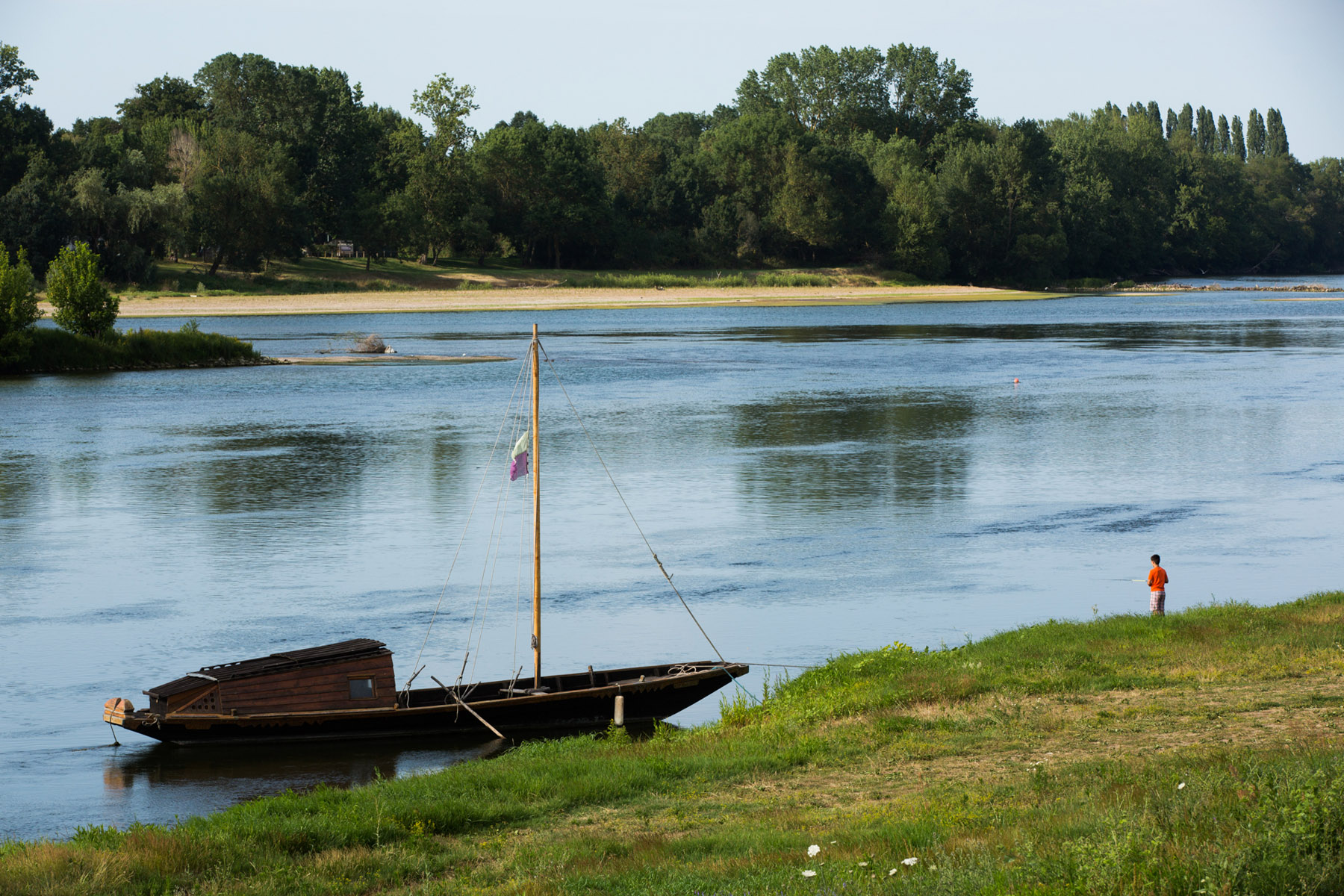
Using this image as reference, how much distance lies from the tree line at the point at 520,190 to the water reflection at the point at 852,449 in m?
81.6

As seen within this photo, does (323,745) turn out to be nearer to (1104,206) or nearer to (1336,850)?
(1336,850)

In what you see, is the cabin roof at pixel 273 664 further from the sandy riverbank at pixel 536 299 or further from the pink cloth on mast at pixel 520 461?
the sandy riverbank at pixel 536 299

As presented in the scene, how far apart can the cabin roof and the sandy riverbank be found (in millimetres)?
96261

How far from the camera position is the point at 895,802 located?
11.5 m

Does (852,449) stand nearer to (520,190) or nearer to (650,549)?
(650,549)

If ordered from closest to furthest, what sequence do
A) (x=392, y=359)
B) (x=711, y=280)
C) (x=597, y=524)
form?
(x=597, y=524)
(x=392, y=359)
(x=711, y=280)

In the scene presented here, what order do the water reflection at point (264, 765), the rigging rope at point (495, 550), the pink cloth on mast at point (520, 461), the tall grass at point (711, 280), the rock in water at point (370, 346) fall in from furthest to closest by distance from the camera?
the tall grass at point (711, 280)
the rock in water at point (370, 346)
the rigging rope at point (495, 550)
the pink cloth on mast at point (520, 461)
the water reflection at point (264, 765)

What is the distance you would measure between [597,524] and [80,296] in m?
54.7

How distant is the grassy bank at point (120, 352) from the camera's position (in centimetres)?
7344

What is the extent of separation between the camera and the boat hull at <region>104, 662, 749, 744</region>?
56.1 ft

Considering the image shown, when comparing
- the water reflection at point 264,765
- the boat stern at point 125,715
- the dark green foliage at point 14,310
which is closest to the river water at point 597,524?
the water reflection at point 264,765

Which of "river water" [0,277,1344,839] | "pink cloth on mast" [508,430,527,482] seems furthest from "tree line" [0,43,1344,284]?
"pink cloth on mast" [508,430,527,482]

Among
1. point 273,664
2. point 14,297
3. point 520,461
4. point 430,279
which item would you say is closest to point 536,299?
point 430,279

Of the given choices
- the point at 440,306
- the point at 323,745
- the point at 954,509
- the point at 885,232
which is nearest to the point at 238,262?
the point at 440,306
